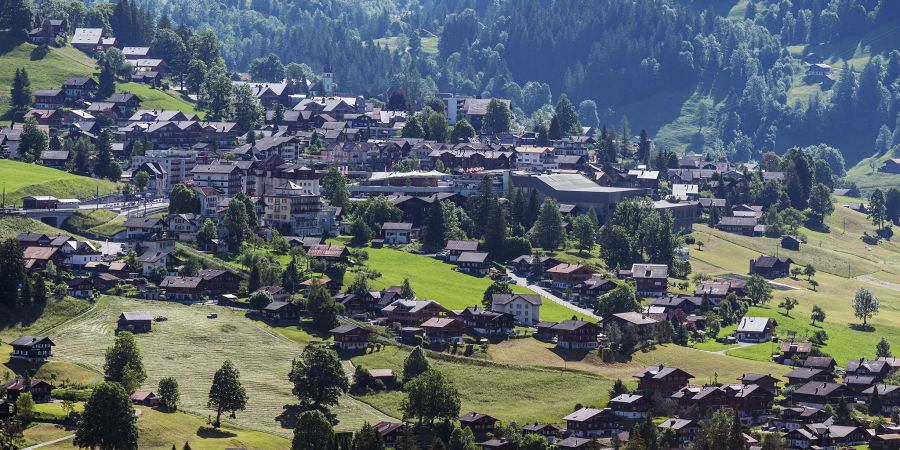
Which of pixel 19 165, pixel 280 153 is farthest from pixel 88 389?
pixel 280 153

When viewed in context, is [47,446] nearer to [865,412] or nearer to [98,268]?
[98,268]

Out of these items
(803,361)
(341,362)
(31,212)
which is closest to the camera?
(341,362)

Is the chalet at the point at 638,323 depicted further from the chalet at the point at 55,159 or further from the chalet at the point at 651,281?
the chalet at the point at 55,159

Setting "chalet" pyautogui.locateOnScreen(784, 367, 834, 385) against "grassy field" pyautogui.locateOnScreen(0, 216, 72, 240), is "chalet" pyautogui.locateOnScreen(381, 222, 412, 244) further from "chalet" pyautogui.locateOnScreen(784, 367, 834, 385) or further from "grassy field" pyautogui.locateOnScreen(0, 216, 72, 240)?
"chalet" pyautogui.locateOnScreen(784, 367, 834, 385)

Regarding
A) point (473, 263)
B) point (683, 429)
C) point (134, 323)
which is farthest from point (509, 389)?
point (473, 263)

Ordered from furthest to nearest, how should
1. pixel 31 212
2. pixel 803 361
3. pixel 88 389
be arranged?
1. pixel 31 212
2. pixel 803 361
3. pixel 88 389

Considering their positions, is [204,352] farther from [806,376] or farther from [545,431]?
[806,376]

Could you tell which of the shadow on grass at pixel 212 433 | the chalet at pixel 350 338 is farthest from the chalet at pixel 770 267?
the shadow on grass at pixel 212 433
